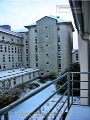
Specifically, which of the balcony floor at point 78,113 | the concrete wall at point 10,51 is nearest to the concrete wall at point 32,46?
the concrete wall at point 10,51

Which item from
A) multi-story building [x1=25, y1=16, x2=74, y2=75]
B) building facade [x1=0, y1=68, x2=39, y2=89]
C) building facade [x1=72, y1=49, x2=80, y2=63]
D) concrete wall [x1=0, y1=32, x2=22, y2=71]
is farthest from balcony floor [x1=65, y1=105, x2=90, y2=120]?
building facade [x1=72, y1=49, x2=80, y2=63]

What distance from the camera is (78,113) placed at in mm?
2945

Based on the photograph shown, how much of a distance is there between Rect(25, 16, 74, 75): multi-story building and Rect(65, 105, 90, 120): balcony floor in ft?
55.4

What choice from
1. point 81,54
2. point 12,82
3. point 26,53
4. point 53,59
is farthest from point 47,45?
point 81,54

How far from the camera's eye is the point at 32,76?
18.9 metres

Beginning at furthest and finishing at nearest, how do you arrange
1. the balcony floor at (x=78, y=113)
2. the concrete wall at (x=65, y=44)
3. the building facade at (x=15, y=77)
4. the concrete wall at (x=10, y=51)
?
the concrete wall at (x=65, y=44) < the concrete wall at (x=10, y=51) < the building facade at (x=15, y=77) < the balcony floor at (x=78, y=113)

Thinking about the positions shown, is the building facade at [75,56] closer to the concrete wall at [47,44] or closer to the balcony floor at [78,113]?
the concrete wall at [47,44]

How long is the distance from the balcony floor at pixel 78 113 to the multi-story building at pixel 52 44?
16873mm

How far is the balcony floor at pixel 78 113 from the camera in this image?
9.01 feet

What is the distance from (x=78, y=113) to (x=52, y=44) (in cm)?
1742

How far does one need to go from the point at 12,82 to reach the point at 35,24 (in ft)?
29.8

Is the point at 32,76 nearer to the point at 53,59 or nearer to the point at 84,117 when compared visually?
the point at 53,59

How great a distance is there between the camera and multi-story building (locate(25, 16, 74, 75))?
19.9 m

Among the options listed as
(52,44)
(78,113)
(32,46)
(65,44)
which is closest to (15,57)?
(32,46)
